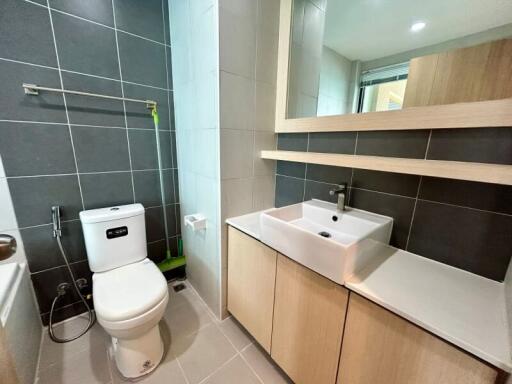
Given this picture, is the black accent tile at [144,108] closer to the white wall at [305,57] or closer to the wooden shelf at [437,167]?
the white wall at [305,57]

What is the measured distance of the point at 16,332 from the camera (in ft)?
3.23

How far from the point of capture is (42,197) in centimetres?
126

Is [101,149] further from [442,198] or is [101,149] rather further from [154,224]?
[442,198]

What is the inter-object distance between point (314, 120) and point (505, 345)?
1.13 meters

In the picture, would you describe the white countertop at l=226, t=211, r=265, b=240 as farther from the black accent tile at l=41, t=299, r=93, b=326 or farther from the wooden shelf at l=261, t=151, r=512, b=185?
the black accent tile at l=41, t=299, r=93, b=326

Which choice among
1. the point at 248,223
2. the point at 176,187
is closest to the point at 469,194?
the point at 248,223

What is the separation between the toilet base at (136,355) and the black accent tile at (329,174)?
4.33ft

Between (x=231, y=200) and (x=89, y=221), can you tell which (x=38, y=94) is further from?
(x=231, y=200)

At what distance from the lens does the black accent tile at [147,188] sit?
159 centimetres

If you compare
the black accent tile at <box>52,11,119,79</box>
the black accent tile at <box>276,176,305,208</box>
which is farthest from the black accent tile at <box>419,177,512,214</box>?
the black accent tile at <box>52,11,119,79</box>

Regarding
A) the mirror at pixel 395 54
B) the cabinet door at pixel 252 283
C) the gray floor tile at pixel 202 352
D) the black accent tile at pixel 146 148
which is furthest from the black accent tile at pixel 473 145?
the black accent tile at pixel 146 148

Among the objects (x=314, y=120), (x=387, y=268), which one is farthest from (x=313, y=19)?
(x=387, y=268)

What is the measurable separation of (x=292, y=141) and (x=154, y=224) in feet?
4.20

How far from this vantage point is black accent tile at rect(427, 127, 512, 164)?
2.53 ft
